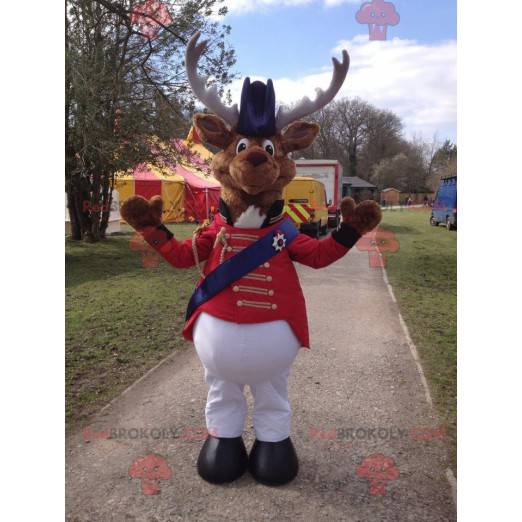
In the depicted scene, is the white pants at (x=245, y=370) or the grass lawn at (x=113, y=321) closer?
the white pants at (x=245, y=370)

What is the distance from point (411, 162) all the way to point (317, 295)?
2.84 meters

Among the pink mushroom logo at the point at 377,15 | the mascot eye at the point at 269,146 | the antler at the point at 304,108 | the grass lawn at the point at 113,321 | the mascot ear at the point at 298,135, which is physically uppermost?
the pink mushroom logo at the point at 377,15

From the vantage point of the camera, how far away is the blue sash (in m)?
2.41

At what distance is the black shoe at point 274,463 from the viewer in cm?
260

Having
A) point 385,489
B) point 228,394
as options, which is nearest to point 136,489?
point 228,394

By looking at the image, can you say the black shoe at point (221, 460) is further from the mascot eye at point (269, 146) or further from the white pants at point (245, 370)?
the mascot eye at point (269, 146)

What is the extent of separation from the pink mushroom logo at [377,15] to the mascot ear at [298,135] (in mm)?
607

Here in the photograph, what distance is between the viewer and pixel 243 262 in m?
2.40

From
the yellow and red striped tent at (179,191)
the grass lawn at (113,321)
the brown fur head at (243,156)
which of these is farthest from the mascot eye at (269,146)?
the yellow and red striped tent at (179,191)

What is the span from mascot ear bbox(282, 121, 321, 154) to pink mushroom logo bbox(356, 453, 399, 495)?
72.4 inches

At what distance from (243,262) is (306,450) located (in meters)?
1.32

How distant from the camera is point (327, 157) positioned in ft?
11.5

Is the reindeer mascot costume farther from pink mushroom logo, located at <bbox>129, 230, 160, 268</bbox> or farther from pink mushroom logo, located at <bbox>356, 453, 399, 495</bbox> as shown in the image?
pink mushroom logo, located at <bbox>356, 453, 399, 495</bbox>

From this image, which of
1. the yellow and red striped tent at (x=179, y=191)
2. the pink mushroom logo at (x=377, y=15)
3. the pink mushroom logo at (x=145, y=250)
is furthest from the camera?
the yellow and red striped tent at (x=179, y=191)
